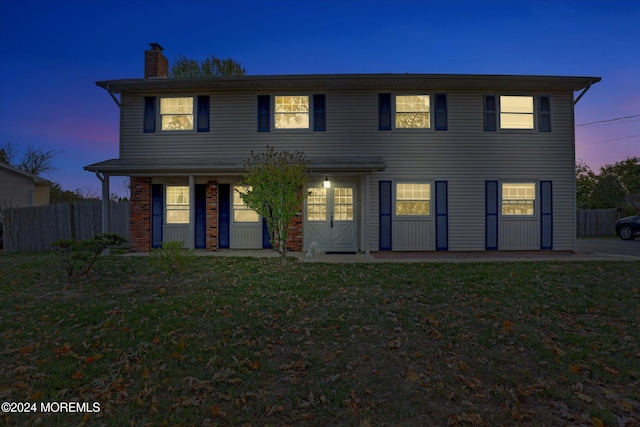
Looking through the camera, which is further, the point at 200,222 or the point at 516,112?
the point at 200,222

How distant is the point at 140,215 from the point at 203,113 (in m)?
4.07

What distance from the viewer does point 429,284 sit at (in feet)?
21.5

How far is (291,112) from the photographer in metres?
11.2

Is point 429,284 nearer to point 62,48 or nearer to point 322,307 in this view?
point 322,307

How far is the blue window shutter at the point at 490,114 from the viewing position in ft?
36.3

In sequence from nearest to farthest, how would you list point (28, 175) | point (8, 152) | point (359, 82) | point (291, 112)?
point (359, 82) → point (291, 112) → point (28, 175) → point (8, 152)

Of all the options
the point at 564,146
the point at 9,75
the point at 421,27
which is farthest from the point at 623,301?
the point at 9,75

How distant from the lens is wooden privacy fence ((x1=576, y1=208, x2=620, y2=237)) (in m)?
19.8

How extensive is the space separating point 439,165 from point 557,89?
185 inches

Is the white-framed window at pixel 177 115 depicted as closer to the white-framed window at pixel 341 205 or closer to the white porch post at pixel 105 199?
the white porch post at pixel 105 199

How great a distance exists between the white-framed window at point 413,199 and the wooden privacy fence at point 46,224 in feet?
36.4

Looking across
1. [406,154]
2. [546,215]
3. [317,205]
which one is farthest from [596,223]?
[317,205]

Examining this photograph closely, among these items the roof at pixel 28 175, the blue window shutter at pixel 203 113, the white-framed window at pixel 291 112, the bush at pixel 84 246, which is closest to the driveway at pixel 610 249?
the white-framed window at pixel 291 112

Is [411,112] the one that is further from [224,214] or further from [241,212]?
[224,214]
